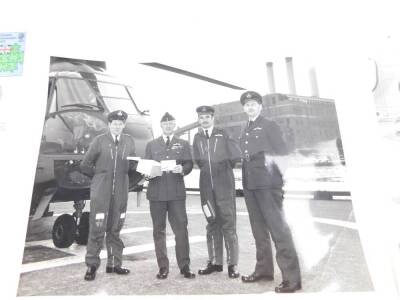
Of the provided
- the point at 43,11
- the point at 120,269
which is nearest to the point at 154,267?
the point at 120,269

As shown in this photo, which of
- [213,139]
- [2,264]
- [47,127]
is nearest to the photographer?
[2,264]

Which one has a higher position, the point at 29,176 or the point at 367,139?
the point at 367,139

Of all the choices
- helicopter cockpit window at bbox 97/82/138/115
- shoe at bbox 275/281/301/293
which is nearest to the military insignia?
helicopter cockpit window at bbox 97/82/138/115

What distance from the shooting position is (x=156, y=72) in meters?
1.83

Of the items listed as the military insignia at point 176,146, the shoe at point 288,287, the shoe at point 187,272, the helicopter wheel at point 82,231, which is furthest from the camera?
the helicopter wheel at point 82,231

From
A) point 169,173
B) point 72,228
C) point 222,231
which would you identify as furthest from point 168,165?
point 72,228

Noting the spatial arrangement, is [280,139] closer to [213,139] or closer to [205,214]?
[213,139]

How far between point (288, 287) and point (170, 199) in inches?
29.2

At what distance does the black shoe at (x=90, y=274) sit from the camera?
5.05 feet

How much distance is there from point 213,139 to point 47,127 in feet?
3.33

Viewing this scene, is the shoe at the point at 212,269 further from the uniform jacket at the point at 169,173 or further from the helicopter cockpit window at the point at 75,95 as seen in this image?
the helicopter cockpit window at the point at 75,95

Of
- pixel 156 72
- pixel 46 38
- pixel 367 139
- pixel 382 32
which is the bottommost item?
pixel 367 139

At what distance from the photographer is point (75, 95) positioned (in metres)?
1.95

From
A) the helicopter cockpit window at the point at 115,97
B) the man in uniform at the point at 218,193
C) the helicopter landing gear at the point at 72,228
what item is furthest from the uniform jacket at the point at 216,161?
the helicopter landing gear at the point at 72,228
